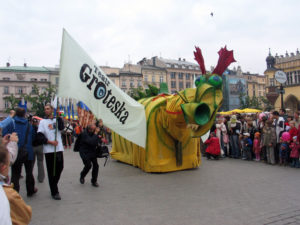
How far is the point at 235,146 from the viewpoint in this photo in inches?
426

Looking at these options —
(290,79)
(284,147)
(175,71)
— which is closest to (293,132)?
(284,147)

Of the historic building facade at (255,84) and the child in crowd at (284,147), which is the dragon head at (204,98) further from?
the historic building facade at (255,84)

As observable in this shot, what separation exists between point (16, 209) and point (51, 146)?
3506mm

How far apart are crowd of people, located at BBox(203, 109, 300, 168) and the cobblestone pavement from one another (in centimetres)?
84

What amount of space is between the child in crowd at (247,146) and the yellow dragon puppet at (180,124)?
8.82ft

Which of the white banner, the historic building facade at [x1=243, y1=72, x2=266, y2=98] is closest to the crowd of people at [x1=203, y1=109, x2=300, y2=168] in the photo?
the white banner

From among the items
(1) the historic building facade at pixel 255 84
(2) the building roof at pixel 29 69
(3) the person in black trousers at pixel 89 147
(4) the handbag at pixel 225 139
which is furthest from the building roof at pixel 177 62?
(3) the person in black trousers at pixel 89 147

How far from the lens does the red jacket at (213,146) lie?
34.2 ft

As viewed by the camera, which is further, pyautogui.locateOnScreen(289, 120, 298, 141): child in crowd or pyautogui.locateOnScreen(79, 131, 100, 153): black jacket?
pyautogui.locateOnScreen(289, 120, 298, 141): child in crowd

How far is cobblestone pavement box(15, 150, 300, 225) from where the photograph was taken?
434 centimetres

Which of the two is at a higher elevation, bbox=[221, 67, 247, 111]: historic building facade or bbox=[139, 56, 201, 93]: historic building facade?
bbox=[139, 56, 201, 93]: historic building facade

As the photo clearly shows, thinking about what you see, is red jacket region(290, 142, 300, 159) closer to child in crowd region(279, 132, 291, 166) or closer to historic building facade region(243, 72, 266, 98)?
child in crowd region(279, 132, 291, 166)

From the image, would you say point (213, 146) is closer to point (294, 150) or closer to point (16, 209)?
point (294, 150)

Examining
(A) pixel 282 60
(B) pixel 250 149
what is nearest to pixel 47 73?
(A) pixel 282 60
